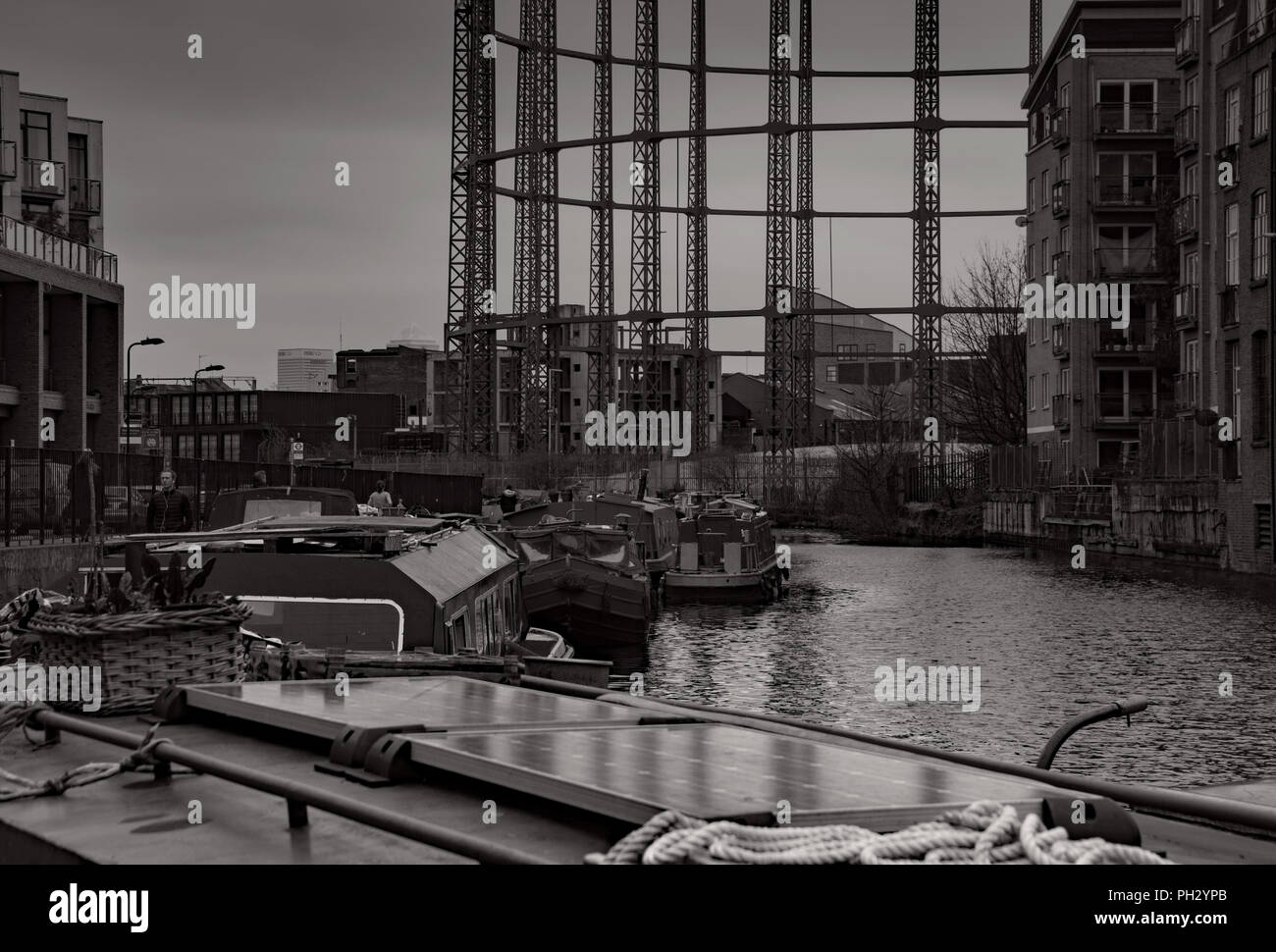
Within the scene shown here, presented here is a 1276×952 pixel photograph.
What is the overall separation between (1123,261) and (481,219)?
3187 centimetres

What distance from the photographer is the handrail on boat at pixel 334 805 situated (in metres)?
3.30

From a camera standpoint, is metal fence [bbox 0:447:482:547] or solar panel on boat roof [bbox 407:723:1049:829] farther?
metal fence [bbox 0:447:482:547]

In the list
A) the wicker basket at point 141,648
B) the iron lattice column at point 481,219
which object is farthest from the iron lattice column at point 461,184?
the wicker basket at point 141,648

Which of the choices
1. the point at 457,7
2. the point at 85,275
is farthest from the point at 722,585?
the point at 457,7

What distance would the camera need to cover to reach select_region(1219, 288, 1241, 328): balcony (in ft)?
130

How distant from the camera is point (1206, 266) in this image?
157 feet

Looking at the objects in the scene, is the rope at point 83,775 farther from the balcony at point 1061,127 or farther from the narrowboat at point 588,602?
the balcony at point 1061,127

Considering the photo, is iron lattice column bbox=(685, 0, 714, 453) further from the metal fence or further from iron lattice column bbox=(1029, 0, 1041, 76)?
the metal fence

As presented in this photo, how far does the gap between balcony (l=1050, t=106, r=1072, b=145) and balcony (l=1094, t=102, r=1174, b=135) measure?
44.0 inches

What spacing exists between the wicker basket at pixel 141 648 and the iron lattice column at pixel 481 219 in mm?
71475

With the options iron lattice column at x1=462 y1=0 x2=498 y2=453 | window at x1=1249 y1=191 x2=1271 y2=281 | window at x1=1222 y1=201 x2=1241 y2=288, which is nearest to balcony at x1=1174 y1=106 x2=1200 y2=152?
window at x1=1222 y1=201 x2=1241 y2=288

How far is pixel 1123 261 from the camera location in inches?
2419

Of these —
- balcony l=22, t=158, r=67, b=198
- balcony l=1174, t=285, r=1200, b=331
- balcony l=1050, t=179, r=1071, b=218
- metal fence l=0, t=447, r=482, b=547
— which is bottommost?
metal fence l=0, t=447, r=482, b=547

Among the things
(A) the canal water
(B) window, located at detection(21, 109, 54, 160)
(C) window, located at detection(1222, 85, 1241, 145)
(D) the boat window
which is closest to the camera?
(D) the boat window
